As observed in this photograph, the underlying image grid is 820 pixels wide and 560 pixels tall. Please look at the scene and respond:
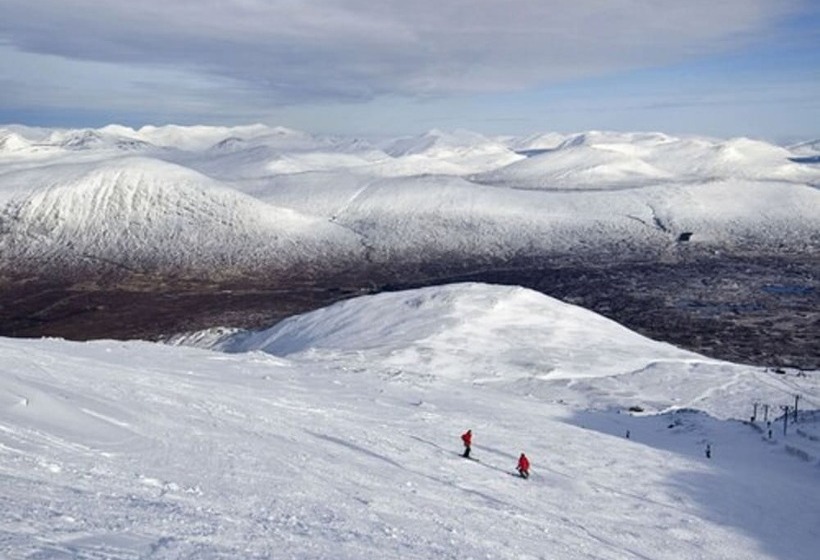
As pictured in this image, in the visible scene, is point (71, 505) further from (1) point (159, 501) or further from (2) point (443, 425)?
(2) point (443, 425)

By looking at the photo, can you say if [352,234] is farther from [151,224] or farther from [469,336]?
[469,336]

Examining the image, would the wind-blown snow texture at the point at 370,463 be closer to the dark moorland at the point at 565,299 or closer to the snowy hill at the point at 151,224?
the dark moorland at the point at 565,299

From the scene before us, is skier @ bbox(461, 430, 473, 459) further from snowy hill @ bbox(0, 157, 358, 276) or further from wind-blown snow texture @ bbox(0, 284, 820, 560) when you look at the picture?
snowy hill @ bbox(0, 157, 358, 276)

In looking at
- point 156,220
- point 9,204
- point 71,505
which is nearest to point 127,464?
point 71,505

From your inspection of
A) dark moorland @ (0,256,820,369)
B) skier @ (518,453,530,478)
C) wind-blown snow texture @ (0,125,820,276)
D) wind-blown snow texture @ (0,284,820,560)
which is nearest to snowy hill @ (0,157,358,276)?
wind-blown snow texture @ (0,125,820,276)

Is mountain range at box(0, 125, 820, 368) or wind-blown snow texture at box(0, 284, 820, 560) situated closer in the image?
wind-blown snow texture at box(0, 284, 820, 560)

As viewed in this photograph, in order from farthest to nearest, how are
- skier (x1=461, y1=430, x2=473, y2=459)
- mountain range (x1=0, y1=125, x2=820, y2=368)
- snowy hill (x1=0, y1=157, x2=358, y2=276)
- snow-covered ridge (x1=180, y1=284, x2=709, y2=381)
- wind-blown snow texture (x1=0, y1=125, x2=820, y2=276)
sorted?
wind-blown snow texture (x1=0, y1=125, x2=820, y2=276) < snowy hill (x1=0, y1=157, x2=358, y2=276) < mountain range (x1=0, y1=125, x2=820, y2=368) < snow-covered ridge (x1=180, y1=284, x2=709, y2=381) < skier (x1=461, y1=430, x2=473, y2=459)
